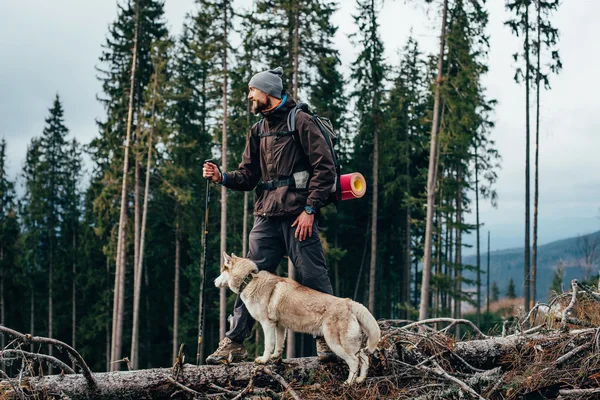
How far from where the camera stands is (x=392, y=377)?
459 cm

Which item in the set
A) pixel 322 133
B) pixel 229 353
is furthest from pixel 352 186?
A: pixel 229 353

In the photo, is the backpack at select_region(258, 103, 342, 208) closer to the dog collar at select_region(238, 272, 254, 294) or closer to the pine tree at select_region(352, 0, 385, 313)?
the dog collar at select_region(238, 272, 254, 294)

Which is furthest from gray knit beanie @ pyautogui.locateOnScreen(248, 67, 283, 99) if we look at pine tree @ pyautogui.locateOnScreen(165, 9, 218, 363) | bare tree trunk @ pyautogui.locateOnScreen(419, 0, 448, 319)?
pine tree @ pyautogui.locateOnScreen(165, 9, 218, 363)

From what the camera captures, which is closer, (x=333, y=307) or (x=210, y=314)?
(x=333, y=307)

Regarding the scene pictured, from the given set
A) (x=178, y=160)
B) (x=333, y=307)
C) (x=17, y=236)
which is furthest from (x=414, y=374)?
(x=17, y=236)

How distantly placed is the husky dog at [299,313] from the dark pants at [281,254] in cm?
20

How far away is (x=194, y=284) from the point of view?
32.5 m

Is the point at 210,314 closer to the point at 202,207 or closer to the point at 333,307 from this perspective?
the point at 202,207

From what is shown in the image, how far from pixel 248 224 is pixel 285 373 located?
22344mm

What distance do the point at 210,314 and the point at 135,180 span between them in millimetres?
13314

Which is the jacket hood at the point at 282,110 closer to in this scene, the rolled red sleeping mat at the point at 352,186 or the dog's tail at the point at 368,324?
the rolled red sleeping mat at the point at 352,186

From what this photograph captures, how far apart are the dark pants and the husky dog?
0.20 metres

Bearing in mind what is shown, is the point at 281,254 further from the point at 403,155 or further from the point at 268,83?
the point at 403,155

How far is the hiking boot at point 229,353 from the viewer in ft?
16.3
